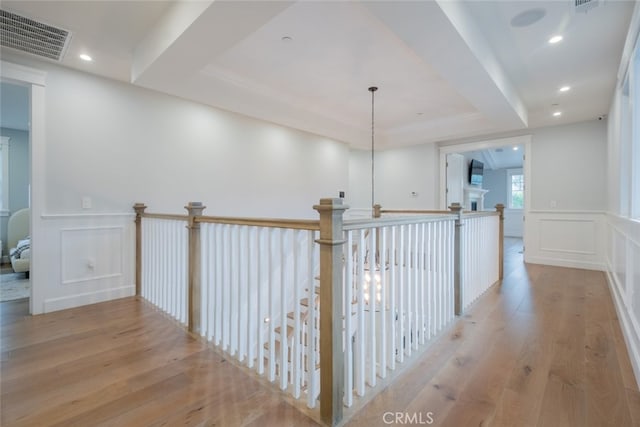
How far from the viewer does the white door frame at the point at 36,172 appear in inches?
108

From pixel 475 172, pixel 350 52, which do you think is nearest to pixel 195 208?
pixel 350 52

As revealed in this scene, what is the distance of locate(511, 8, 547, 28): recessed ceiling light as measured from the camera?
2273mm

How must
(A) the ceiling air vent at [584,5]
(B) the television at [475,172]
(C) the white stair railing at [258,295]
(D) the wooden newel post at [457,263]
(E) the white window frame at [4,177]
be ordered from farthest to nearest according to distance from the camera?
(B) the television at [475,172] → (E) the white window frame at [4,177] → (D) the wooden newel post at [457,263] → (A) the ceiling air vent at [584,5] → (C) the white stair railing at [258,295]

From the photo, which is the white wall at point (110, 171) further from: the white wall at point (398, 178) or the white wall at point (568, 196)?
the white wall at point (568, 196)

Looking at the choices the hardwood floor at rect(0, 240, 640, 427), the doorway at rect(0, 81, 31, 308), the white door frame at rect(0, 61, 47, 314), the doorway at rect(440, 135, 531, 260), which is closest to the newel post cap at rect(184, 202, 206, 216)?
the hardwood floor at rect(0, 240, 640, 427)

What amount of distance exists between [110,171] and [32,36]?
1.28 m

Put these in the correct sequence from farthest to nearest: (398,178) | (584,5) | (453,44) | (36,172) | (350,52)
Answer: (398,178)
(350,52)
(36,172)
(453,44)
(584,5)

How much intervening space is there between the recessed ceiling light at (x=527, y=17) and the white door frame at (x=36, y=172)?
170 inches

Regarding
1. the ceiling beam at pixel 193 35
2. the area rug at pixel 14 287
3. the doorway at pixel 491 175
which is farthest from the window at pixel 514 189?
the area rug at pixel 14 287

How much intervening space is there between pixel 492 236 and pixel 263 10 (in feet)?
11.7

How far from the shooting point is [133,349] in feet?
6.94

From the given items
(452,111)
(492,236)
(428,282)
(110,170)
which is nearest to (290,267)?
(428,282)

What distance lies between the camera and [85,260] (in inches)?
121

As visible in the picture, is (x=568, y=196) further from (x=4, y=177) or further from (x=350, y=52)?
(x=4, y=177)
